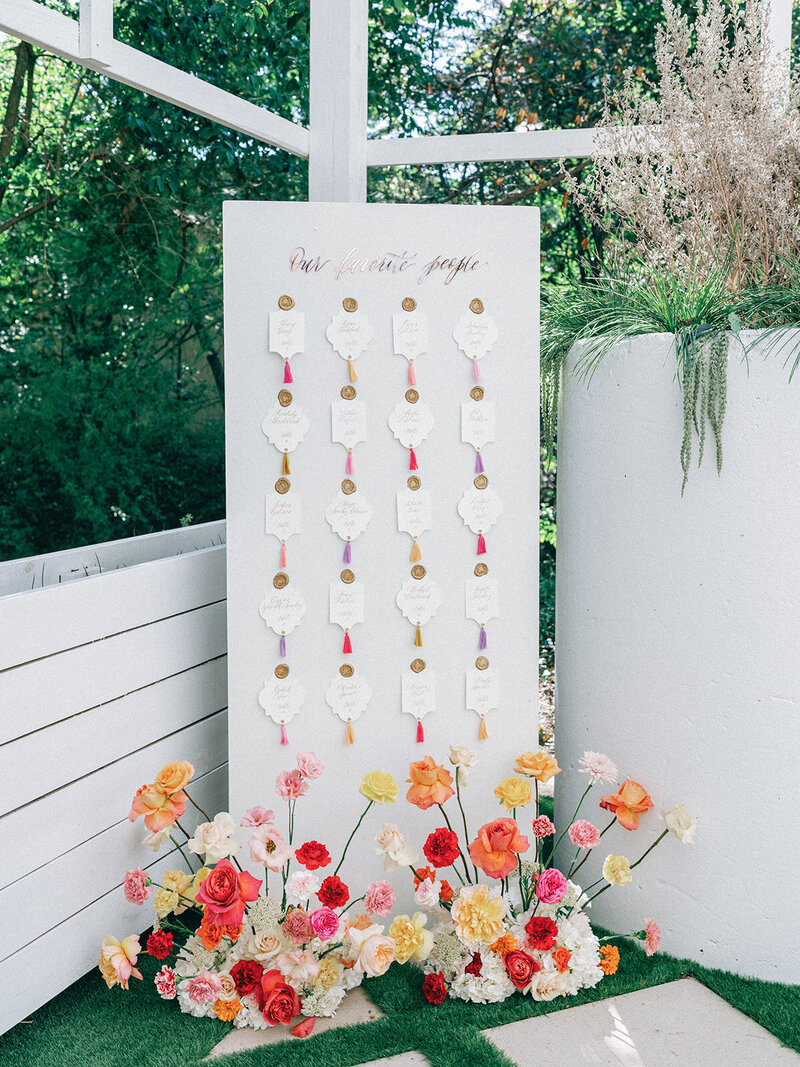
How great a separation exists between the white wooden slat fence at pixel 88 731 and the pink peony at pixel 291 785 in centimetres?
37

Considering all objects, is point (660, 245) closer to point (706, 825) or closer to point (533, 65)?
point (706, 825)

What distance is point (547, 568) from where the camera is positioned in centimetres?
388

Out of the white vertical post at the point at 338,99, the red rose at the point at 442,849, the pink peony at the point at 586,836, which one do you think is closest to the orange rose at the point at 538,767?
the pink peony at the point at 586,836

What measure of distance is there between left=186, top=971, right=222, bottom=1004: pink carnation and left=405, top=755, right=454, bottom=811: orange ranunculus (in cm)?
52

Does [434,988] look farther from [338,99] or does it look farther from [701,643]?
[338,99]

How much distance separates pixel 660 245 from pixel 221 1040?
1984 millimetres

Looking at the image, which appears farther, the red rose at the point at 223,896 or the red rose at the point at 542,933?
the red rose at the point at 542,933

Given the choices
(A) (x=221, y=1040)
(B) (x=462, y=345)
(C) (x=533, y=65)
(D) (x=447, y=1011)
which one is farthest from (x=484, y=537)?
(C) (x=533, y=65)

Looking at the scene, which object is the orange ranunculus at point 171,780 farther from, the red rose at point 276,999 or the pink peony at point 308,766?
the red rose at point 276,999

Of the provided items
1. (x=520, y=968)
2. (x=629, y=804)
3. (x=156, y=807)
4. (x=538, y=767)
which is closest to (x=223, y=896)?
(x=156, y=807)

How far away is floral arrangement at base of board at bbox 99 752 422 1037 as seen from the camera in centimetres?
171

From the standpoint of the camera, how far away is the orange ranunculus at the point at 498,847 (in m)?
1.79

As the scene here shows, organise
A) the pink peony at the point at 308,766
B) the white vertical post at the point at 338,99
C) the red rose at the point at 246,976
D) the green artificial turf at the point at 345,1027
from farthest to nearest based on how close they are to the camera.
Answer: the white vertical post at the point at 338,99, the pink peony at the point at 308,766, the red rose at the point at 246,976, the green artificial turf at the point at 345,1027

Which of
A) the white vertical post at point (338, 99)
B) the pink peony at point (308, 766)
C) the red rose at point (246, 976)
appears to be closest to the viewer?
the red rose at point (246, 976)
